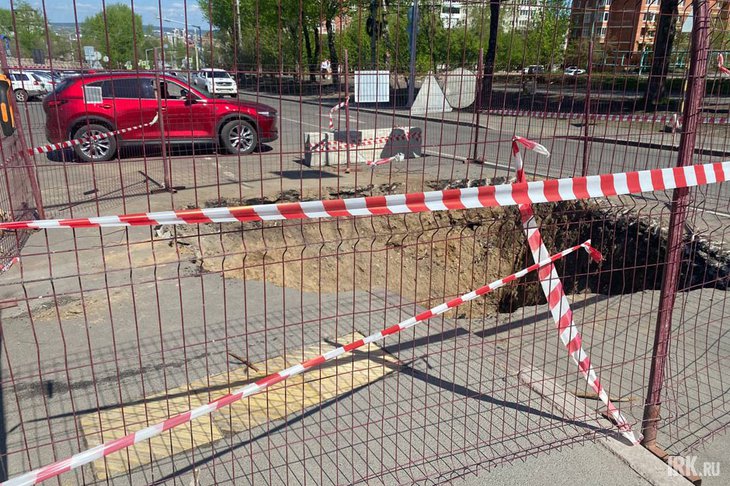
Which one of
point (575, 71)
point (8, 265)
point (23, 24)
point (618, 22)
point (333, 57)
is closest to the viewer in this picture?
point (23, 24)

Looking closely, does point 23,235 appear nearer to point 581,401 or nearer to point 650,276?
point 581,401

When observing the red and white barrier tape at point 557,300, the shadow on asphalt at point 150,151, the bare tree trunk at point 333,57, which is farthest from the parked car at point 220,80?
the shadow on asphalt at point 150,151

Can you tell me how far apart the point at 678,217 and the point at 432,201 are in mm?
1625

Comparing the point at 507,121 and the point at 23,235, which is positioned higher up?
the point at 507,121

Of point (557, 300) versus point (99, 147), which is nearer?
point (557, 300)

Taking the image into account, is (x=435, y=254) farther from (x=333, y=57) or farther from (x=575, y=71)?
(x=575, y=71)

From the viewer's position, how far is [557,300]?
3.84 metres

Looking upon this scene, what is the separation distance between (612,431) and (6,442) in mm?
3773

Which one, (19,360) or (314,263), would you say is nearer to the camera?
(19,360)

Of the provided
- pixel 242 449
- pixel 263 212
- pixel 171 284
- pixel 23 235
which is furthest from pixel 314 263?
pixel 263 212

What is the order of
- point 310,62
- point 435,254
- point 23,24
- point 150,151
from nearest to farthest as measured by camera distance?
point 23,24
point 435,254
point 310,62
point 150,151

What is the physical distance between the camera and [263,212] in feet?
8.47

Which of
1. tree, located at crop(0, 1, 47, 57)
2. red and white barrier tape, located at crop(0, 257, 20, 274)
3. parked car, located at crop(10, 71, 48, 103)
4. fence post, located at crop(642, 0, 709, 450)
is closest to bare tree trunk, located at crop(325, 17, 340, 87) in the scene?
tree, located at crop(0, 1, 47, 57)

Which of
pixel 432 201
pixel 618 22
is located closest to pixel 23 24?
pixel 432 201
